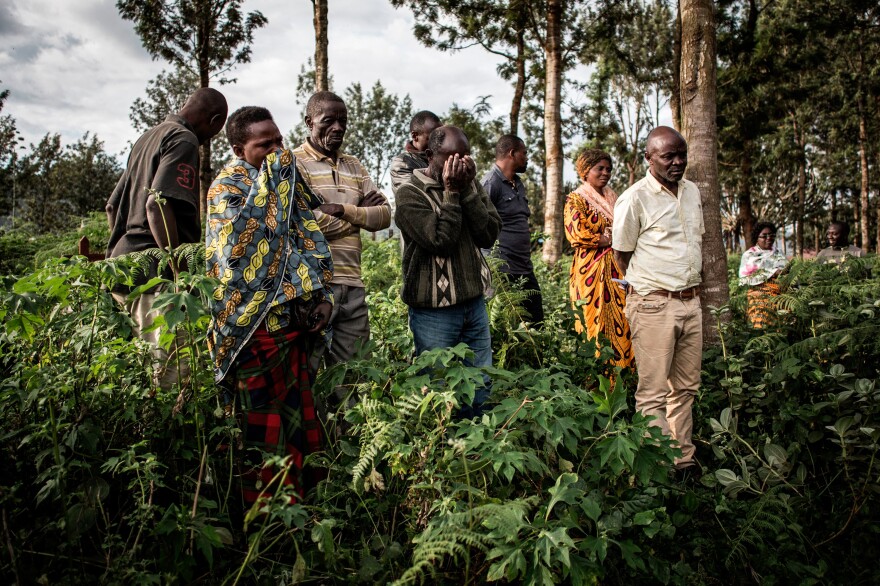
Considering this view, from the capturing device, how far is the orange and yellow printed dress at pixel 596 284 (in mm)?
4535

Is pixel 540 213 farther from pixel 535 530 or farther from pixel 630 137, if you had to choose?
pixel 535 530

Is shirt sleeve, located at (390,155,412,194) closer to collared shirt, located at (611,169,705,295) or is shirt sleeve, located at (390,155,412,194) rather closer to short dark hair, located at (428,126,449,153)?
short dark hair, located at (428,126,449,153)

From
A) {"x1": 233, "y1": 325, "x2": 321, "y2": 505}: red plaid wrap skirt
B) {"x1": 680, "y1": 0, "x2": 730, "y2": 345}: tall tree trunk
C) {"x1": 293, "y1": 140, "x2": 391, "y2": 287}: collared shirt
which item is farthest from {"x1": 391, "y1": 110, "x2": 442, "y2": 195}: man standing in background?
{"x1": 680, "y1": 0, "x2": 730, "y2": 345}: tall tree trunk

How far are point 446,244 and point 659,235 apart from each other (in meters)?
1.41

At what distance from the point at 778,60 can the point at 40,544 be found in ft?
62.0

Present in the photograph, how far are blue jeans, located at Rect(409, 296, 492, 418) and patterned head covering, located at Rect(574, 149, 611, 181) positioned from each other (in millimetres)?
2092

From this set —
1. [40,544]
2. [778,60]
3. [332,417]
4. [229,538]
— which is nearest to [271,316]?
[332,417]

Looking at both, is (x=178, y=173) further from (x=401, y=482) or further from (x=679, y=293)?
(x=679, y=293)

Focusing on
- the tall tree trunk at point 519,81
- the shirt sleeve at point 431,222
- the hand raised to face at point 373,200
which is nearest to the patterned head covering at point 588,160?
the hand raised to face at point 373,200

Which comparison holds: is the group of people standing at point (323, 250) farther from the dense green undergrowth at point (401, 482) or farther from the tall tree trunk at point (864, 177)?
the tall tree trunk at point (864, 177)

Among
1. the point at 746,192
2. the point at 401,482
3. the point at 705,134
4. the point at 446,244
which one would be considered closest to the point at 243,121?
the point at 446,244

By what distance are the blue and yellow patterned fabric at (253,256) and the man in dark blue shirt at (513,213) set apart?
2.45m

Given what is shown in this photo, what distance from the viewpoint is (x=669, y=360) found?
3541 millimetres

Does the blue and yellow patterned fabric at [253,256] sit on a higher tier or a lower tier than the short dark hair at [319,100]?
lower
